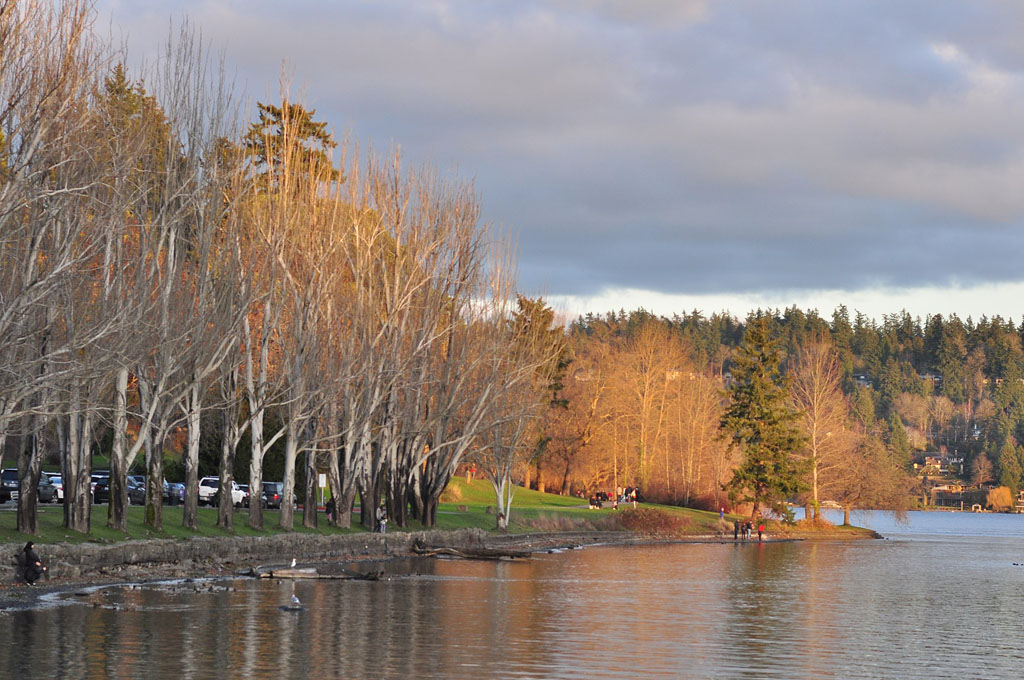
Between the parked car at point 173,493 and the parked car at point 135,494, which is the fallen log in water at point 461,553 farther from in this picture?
the parked car at point 173,493

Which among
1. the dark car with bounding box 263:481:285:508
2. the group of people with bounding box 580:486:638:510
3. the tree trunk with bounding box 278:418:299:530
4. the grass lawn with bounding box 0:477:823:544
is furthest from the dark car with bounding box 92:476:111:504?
the group of people with bounding box 580:486:638:510

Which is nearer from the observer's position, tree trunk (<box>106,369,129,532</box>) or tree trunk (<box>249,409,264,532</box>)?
tree trunk (<box>106,369,129,532</box>)

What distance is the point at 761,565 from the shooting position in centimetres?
6353

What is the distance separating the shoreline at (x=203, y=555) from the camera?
114 feet

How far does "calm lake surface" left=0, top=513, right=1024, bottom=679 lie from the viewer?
24219 millimetres

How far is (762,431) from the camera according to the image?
99812 millimetres

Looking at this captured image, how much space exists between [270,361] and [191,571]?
2011cm

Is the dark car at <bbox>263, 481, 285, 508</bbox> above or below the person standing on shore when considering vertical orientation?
above

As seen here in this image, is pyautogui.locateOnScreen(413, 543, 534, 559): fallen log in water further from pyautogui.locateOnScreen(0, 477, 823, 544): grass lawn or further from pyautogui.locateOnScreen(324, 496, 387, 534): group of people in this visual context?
pyautogui.locateOnScreen(0, 477, 823, 544): grass lawn

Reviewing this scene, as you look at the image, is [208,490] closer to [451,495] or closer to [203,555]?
[203,555]

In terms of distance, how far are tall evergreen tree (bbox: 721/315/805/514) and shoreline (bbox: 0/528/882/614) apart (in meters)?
34.7

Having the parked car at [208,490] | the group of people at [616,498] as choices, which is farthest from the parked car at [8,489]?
the group of people at [616,498]

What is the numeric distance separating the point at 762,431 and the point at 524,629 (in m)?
71.1

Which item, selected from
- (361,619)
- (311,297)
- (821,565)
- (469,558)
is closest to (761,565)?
(821,565)
